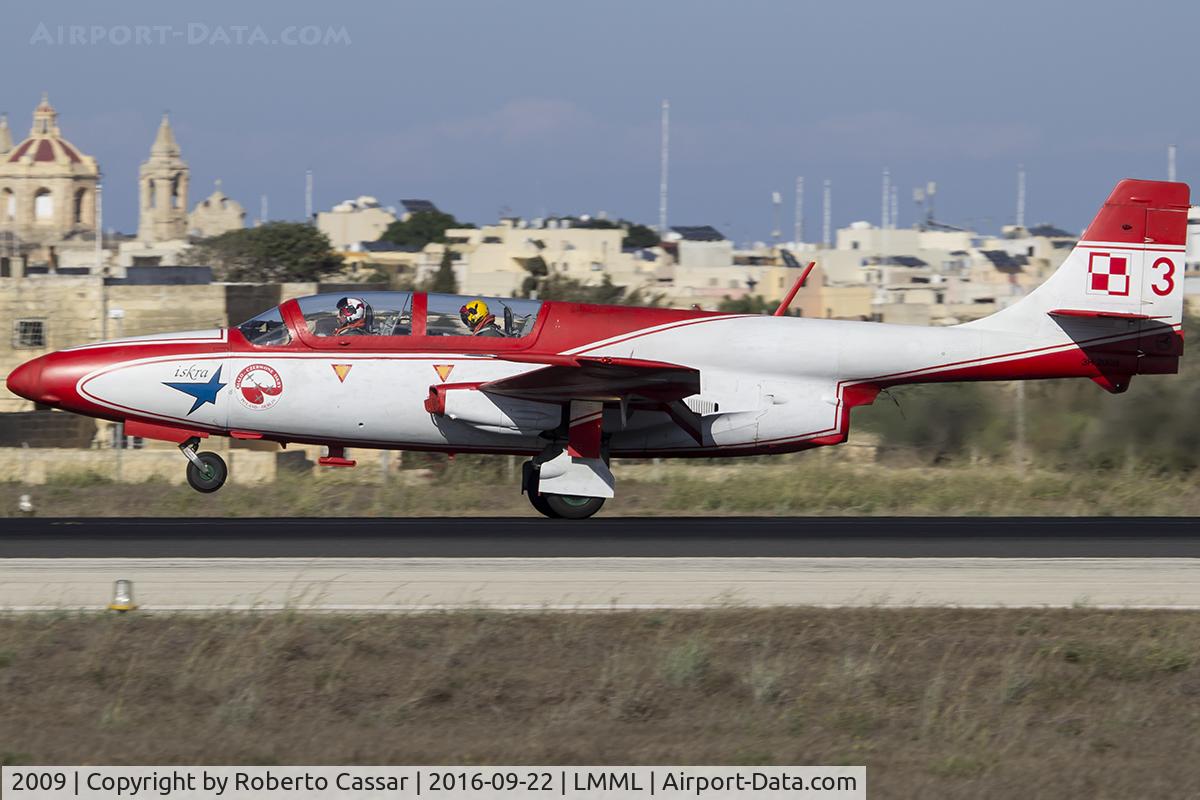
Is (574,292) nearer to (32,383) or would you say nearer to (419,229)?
(32,383)

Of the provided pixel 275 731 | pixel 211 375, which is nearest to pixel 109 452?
pixel 211 375

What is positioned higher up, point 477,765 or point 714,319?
point 714,319

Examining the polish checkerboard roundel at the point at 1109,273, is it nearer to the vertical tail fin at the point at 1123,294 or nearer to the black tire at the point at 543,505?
the vertical tail fin at the point at 1123,294

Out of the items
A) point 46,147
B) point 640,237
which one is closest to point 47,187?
point 46,147

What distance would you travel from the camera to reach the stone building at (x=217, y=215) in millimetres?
173000

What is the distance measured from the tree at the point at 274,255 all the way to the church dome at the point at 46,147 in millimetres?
67736

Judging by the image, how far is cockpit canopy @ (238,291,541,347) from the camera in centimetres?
1705

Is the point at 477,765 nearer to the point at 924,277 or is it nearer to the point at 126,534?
the point at 126,534

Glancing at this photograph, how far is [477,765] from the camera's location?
27.6 ft

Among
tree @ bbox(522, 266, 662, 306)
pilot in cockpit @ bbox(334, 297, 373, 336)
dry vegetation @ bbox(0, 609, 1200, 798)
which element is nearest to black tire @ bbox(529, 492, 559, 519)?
pilot in cockpit @ bbox(334, 297, 373, 336)

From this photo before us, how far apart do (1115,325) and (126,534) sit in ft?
36.8

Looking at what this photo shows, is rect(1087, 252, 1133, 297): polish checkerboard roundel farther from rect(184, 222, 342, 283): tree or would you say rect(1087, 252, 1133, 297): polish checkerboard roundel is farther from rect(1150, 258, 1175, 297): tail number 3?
rect(184, 222, 342, 283): tree

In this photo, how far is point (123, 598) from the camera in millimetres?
11391

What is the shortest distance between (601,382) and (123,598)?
254 inches
